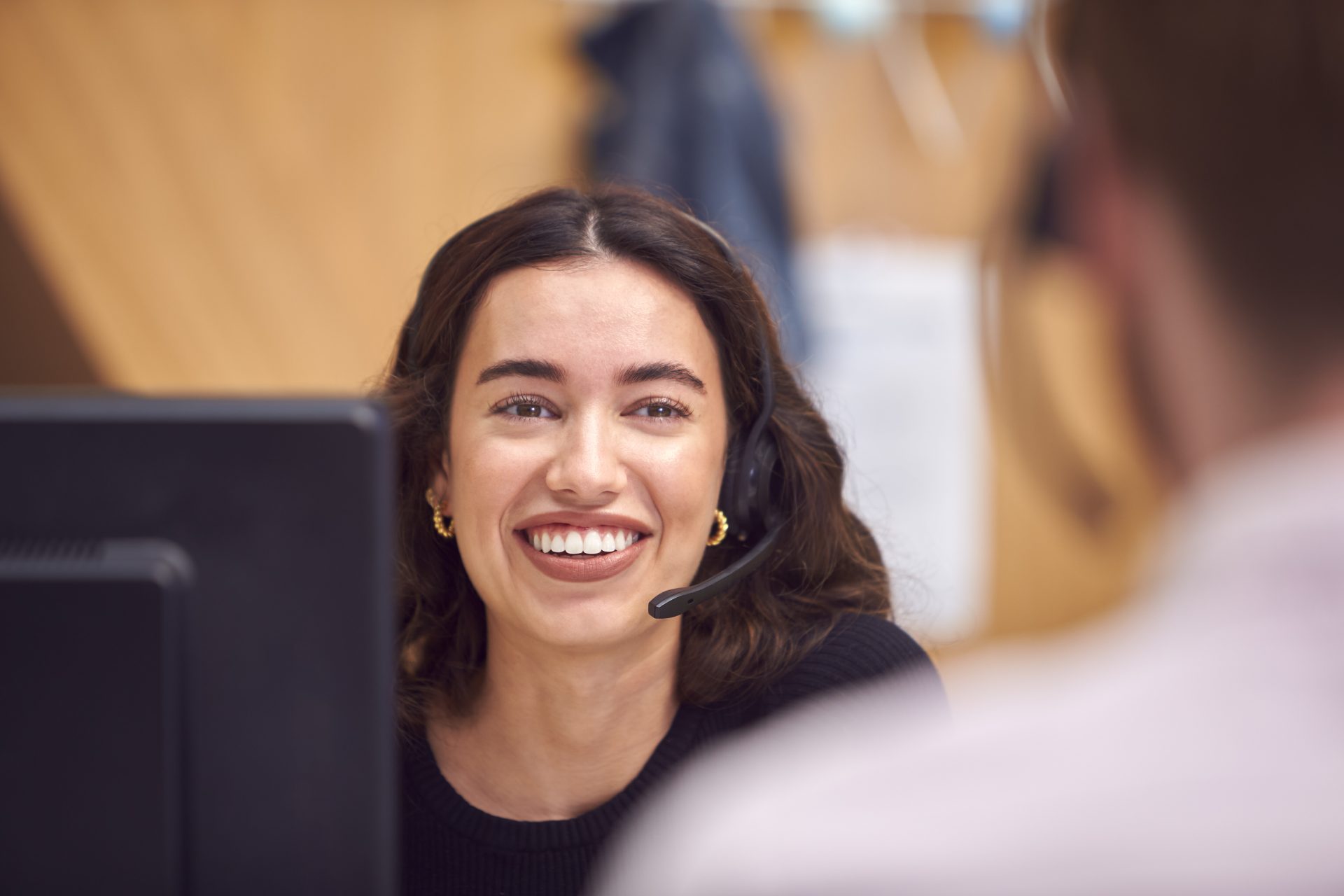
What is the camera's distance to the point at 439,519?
1268 mm

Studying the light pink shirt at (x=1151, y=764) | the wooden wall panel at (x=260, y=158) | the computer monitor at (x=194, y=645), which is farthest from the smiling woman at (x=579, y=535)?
the wooden wall panel at (x=260, y=158)

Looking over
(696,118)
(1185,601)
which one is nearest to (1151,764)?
(1185,601)

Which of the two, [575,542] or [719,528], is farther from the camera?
[719,528]

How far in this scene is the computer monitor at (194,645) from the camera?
1.99ft

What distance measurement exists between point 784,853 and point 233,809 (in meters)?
0.36

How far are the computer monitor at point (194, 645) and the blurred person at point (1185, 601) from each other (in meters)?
0.27

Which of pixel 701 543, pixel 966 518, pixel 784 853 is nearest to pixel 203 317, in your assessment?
pixel 701 543

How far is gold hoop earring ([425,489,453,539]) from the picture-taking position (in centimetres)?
127

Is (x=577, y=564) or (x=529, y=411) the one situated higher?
(x=529, y=411)

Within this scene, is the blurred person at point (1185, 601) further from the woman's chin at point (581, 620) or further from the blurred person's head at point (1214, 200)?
the woman's chin at point (581, 620)

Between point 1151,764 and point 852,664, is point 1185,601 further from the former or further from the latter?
point 852,664

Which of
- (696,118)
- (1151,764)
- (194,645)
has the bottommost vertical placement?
(1151,764)

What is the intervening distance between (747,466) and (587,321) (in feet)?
0.76

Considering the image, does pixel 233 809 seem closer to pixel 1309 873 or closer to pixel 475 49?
pixel 1309 873
